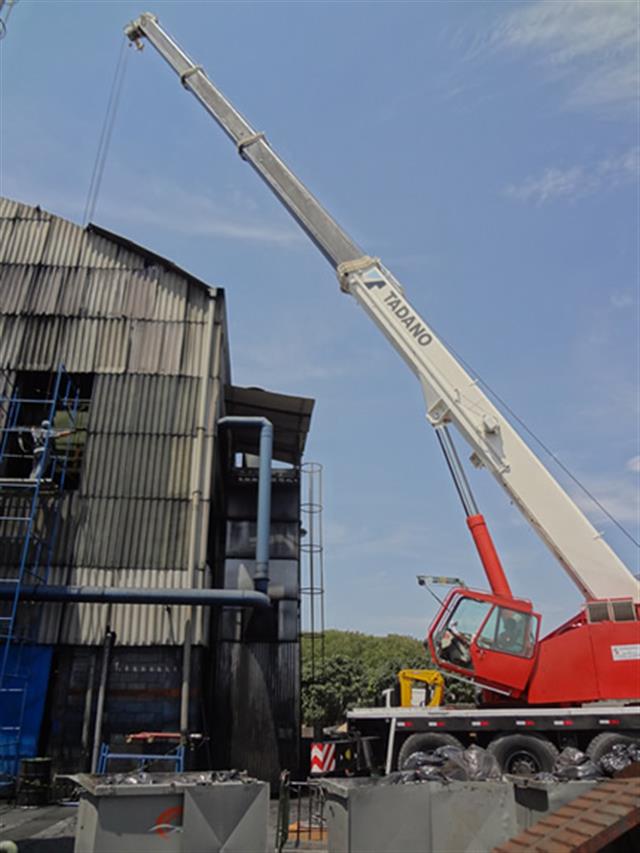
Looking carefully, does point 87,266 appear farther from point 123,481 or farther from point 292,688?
point 292,688

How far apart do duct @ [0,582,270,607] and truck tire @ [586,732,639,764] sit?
25.5 feet

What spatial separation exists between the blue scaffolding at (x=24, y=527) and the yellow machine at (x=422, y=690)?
8.22m

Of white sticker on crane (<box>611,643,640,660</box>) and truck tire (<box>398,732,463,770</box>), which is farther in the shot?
truck tire (<box>398,732,463,770</box>)

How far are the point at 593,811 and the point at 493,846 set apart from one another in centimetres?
131

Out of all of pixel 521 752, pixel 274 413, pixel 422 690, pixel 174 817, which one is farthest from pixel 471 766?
pixel 274 413

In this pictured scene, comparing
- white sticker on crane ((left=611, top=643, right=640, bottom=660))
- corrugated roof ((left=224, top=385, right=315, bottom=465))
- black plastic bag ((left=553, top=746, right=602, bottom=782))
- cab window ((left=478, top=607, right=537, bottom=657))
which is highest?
corrugated roof ((left=224, top=385, right=315, bottom=465))

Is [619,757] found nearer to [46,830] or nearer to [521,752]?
[521,752]

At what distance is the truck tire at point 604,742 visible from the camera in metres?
11.6

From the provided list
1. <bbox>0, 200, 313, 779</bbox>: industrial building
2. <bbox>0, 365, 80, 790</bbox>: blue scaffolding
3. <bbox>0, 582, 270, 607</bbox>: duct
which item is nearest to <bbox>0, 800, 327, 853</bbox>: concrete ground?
<bbox>0, 365, 80, 790</bbox>: blue scaffolding

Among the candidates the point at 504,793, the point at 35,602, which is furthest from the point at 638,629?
the point at 35,602

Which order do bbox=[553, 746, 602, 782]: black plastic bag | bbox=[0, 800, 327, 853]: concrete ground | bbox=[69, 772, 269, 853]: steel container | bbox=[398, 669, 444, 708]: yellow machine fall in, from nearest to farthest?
bbox=[69, 772, 269, 853]: steel container, bbox=[553, 746, 602, 782]: black plastic bag, bbox=[0, 800, 327, 853]: concrete ground, bbox=[398, 669, 444, 708]: yellow machine

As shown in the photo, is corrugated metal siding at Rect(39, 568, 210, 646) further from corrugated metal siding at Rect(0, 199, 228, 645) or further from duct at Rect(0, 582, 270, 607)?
duct at Rect(0, 582, 270, 607)

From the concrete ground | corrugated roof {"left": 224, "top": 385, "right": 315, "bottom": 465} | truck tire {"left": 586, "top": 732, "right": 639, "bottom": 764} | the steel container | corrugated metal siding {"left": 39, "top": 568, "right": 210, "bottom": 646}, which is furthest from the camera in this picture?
corrugated roof {"left": 224, "top": 385, "right": 315, "bottom": 465}

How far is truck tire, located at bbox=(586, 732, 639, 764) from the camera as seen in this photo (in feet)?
37.9
